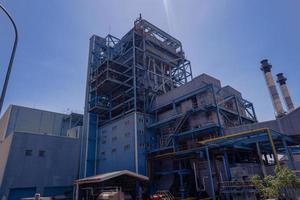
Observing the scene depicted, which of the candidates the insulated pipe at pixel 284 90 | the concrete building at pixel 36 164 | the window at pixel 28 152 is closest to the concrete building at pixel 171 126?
the concrete building at pixel 36 164

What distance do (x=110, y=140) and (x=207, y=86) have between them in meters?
17.9

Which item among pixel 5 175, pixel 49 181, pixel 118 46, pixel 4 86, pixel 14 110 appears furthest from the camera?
pixel 118 46

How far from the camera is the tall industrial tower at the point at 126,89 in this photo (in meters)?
31.4

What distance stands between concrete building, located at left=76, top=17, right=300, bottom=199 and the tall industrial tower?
0.46 ft

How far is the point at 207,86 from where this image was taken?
2714 centimetres

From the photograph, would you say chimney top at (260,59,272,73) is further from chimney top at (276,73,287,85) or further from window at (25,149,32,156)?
window at (25,149,32,156)

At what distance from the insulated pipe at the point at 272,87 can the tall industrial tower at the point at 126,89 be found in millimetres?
14363

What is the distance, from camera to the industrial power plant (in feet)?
68.3

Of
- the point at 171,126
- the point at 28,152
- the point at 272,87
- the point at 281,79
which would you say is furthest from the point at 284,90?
the point at 28,152

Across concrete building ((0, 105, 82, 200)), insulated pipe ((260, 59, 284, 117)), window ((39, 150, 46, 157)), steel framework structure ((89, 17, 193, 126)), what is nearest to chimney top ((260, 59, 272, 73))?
insulated pipe ((260, 59, 284, 117))

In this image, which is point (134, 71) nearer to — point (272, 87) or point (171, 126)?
point (171, 126)

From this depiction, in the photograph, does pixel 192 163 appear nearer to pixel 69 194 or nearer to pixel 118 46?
pixel 69 194

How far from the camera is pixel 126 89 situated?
39.2 meters

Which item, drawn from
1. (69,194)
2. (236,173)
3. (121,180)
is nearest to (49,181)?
(69,194)
